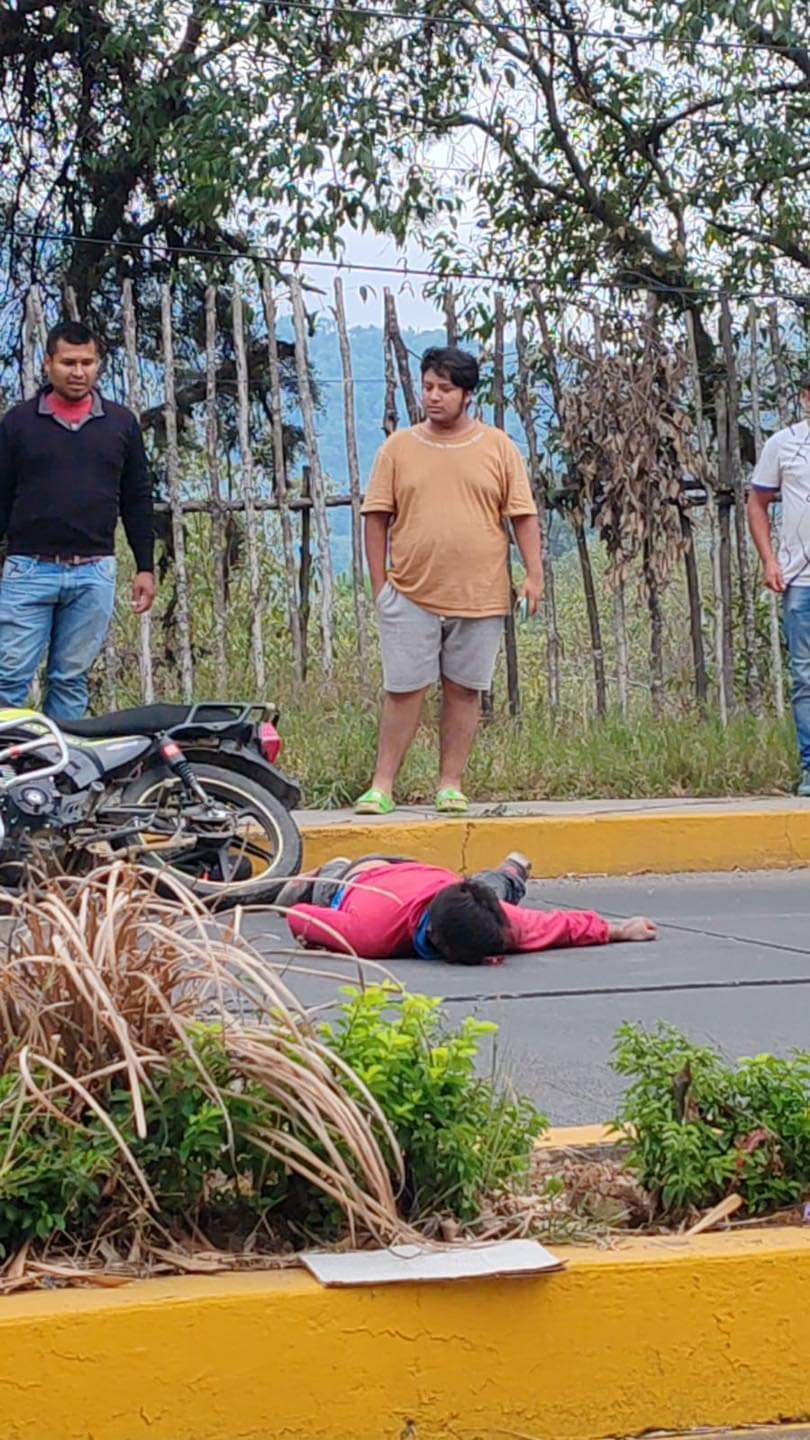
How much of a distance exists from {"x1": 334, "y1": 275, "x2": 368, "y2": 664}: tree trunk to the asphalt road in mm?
3247

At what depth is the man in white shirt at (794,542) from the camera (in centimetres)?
916

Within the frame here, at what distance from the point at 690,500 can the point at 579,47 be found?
4169 mm

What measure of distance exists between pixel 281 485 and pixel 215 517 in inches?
15.7

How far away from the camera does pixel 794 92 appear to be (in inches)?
519

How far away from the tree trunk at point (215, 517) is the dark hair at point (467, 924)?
15.1ft

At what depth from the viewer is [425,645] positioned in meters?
8.52

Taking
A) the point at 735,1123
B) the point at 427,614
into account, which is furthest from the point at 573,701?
the point at 735,1123

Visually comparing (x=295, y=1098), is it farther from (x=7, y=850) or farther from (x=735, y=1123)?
(x=7, y=850)

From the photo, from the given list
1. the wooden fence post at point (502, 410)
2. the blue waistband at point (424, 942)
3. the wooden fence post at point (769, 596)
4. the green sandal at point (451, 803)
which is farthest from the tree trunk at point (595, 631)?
the blue waistband at point (424, 942)

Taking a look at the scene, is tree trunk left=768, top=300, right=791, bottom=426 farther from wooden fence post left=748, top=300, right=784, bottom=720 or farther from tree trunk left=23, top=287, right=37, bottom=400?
tree trunk left=23, top=287, right=37, bottom=400

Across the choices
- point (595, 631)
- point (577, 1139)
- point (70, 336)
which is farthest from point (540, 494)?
point (577, 1139)

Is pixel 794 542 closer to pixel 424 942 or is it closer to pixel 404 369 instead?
pixel 404 369

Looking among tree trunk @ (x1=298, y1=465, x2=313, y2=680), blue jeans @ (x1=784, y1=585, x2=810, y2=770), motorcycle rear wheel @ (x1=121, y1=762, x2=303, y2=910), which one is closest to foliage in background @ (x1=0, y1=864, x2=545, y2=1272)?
motorcycle rear wheel @ (x1=121, y1=762, x2=303, y2=910)

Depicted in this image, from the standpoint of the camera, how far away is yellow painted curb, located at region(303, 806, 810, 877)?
799 cm
